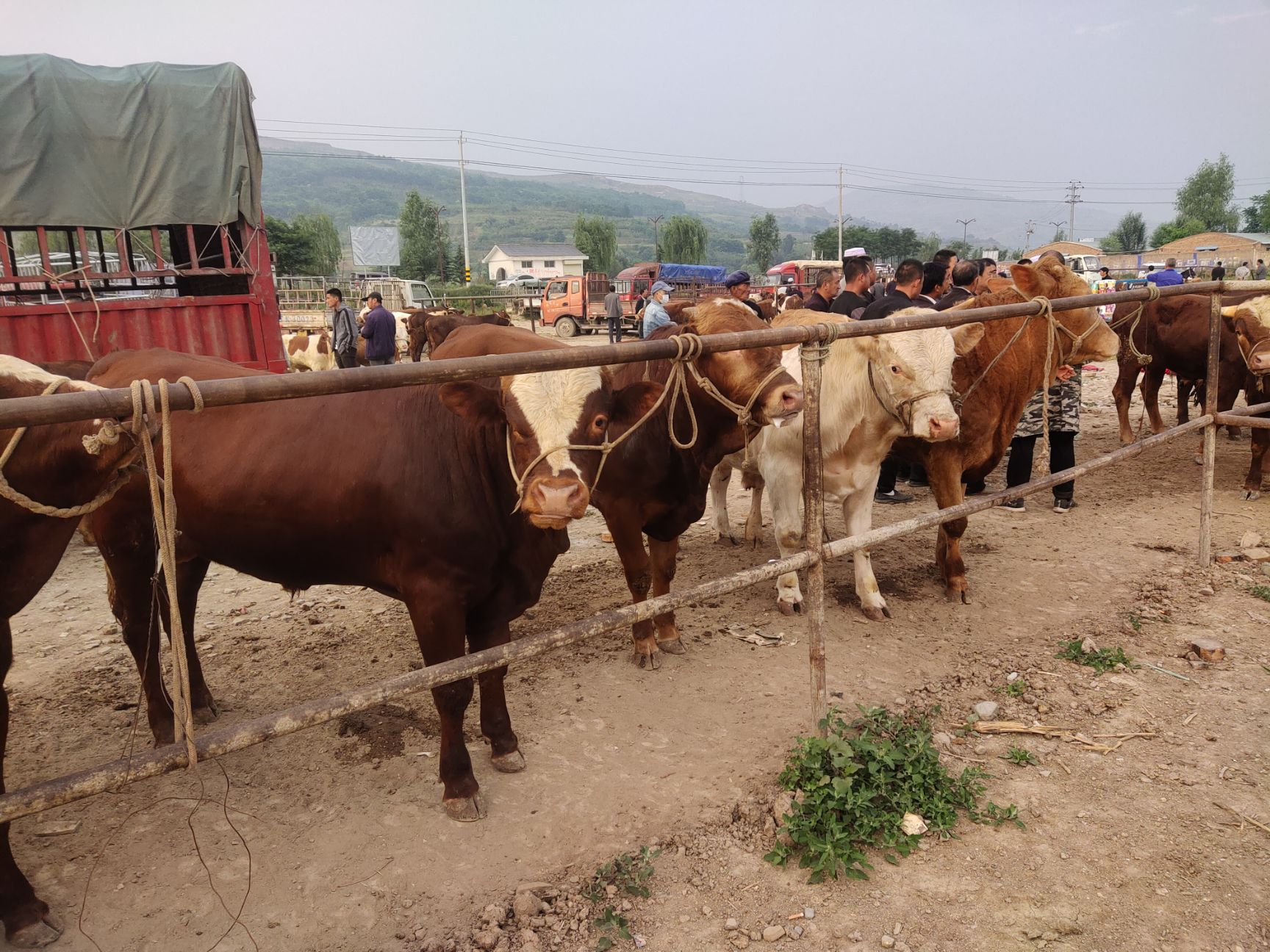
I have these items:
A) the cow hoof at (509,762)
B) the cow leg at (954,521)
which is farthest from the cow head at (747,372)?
the cow hoof at (509,762)

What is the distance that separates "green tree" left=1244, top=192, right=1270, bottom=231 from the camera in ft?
282

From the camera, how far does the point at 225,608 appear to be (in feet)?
17.6

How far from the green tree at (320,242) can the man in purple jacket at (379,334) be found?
6437 cm

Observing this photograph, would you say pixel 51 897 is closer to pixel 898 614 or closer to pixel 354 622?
pixel 354 622

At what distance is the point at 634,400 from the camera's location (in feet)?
9.96

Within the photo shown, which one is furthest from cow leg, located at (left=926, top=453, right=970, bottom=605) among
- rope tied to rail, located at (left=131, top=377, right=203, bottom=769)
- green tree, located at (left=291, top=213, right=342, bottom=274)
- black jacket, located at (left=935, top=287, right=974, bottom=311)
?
green tree, located at (left=291, top=213, right=342, bottom=274)

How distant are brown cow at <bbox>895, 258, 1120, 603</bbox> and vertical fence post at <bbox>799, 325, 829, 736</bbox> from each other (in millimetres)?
2252

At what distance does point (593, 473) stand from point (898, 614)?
9.34 feet

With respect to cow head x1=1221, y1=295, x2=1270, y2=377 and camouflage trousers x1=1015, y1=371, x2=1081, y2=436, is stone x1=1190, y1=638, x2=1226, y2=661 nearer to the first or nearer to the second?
camouflage trousers x1=1015, y1=371, x2=1081, y2=436

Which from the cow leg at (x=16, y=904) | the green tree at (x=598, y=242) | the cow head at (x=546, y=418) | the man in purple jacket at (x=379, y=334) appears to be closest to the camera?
the cow leg at (x=16, y=904)

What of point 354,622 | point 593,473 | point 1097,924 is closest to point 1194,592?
point 1097,924

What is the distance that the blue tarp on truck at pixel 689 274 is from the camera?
134 feet

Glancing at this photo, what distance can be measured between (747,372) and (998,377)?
2095 mm

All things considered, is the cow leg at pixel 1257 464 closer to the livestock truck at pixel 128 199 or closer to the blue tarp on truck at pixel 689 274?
the livestock truck at pixel 128 199
